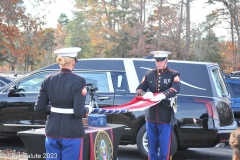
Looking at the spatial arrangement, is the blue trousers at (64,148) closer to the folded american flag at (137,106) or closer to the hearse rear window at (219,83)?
the folded american flag at (137,106)

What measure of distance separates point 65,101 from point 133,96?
358cm

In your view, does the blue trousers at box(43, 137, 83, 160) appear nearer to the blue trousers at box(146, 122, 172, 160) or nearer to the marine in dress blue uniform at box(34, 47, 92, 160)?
the marine in dress blue uniform at box(34, 47, 92, 160)

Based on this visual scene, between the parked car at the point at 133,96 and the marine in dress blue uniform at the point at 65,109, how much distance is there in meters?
3.39

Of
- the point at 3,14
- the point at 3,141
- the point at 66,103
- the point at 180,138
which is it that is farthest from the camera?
the point at 3,14

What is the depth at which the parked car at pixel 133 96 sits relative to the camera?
7.33 m

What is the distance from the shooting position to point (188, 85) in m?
7.61

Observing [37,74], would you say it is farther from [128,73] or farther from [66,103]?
[66,103]

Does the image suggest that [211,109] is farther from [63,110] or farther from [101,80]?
[63,110]

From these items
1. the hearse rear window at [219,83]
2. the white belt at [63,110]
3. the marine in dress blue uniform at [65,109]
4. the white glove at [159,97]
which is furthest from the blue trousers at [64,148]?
the hearse rear window at [219,83]

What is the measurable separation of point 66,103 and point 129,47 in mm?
45158

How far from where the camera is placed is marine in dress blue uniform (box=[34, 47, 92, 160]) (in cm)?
418

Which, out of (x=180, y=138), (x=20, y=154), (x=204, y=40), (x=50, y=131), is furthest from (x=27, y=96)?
(x=204, y=40)

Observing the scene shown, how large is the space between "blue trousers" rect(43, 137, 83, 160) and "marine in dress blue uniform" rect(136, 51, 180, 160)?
1.91 metres

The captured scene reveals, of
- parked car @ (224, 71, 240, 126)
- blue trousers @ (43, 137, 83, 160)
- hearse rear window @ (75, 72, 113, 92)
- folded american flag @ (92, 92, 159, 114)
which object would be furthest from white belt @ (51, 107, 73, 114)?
parked car @ (224, 71, 240, 126)
